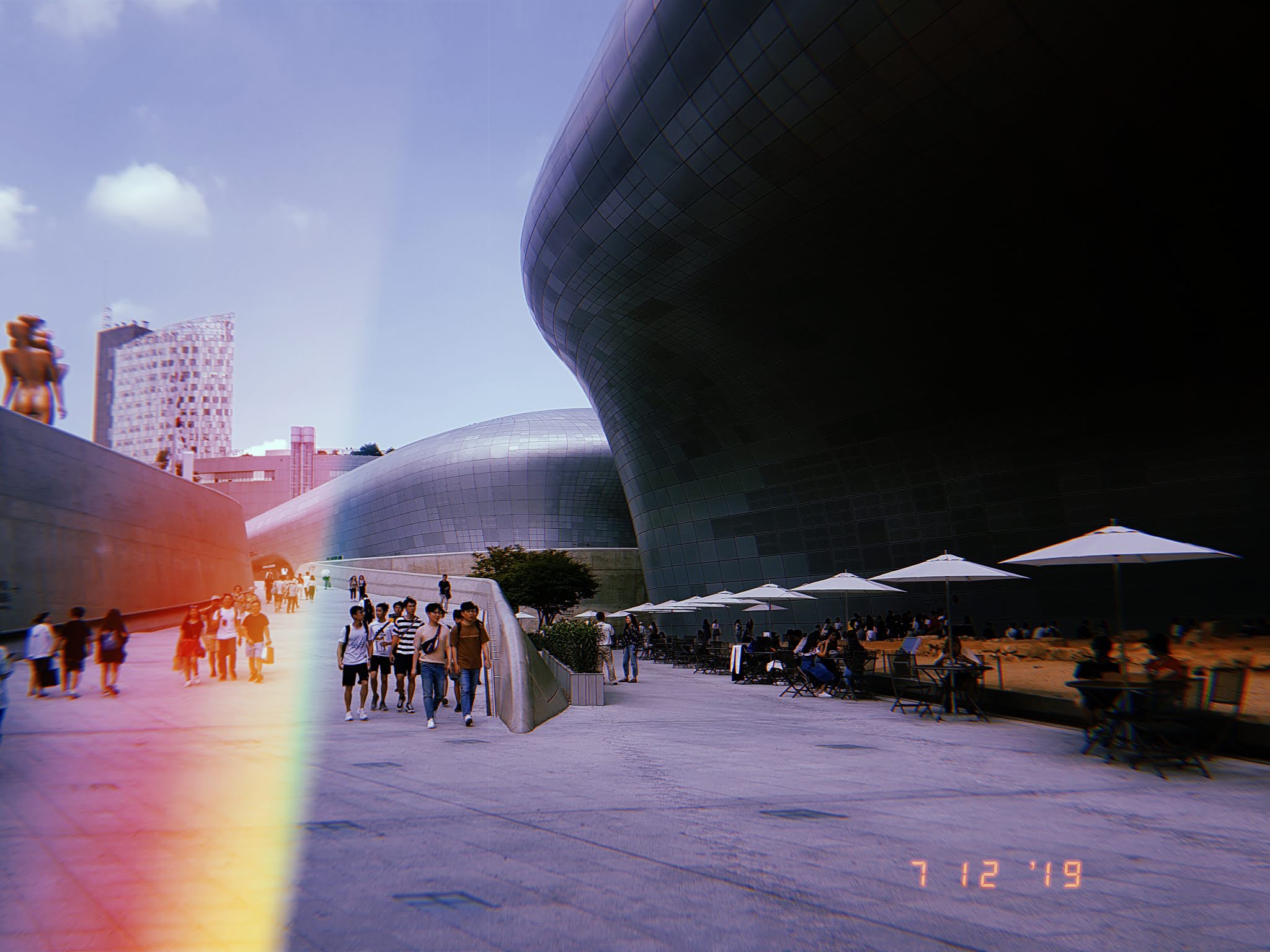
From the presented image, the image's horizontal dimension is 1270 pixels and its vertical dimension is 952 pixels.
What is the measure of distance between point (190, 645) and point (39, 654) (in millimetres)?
2151

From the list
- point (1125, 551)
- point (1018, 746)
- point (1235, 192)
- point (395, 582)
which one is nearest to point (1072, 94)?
point (1235, 192)

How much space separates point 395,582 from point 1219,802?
34831mm

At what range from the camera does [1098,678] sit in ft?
34.4

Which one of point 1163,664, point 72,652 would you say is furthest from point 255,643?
point 1163,664

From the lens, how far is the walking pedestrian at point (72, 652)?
1266cm

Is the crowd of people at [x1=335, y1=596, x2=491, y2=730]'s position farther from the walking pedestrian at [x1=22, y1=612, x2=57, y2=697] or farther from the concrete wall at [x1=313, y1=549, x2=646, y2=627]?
the concrete wall at [x1=313, y1=549, x2=646, y2=627]

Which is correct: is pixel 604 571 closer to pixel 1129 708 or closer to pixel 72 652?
pixel 72 652

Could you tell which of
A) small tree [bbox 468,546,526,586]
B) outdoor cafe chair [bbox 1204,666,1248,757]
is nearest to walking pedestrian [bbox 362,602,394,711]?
outdoor cafe chair [bbox 1204,666,1248,757]

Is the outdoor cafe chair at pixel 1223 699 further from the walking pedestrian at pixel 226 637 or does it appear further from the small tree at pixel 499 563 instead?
the small tree at pixel 499 563

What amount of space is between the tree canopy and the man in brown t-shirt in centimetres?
3165

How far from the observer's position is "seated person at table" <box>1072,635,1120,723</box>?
9.93 m

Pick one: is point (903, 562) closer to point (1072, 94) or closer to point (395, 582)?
point (1072, 94)

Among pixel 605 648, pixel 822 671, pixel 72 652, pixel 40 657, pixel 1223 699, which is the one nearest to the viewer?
pixel 1223 699

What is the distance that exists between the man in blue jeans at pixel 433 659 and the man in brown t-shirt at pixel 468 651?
126mm
